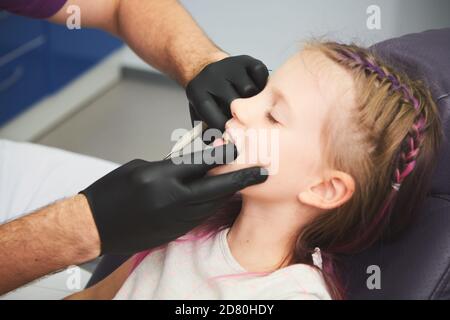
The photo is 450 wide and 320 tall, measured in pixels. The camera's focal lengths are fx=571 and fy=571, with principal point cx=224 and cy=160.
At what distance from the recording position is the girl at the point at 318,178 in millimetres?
708

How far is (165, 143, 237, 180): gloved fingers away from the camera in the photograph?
69cm

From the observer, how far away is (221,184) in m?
0.68

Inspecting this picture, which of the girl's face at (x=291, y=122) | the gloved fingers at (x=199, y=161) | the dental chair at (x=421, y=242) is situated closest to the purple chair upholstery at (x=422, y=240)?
the dental chair at (x=421, y=242)

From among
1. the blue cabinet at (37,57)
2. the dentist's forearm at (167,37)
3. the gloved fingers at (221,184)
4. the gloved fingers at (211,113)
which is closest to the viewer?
the gloved fingers at (221,184)

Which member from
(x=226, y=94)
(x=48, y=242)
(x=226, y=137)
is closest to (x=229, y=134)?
(x=226, y=137)

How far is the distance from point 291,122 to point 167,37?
44 cm

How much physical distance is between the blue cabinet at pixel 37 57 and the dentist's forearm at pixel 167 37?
0.77m

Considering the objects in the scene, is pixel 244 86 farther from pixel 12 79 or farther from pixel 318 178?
pixel 12 79

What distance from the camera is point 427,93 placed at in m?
0.73

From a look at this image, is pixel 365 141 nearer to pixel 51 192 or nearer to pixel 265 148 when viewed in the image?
pixel 265 148

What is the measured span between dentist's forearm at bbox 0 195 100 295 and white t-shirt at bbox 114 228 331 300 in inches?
4.7

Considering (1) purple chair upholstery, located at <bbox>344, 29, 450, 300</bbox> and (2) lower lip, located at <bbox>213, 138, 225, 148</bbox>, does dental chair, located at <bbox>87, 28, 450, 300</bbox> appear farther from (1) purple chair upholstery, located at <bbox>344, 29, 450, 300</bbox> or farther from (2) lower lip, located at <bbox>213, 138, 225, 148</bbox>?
(2) lower lip, located at <bbox>213, 138, 225, 148</bbox>

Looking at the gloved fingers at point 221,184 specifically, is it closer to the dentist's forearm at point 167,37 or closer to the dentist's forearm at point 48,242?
the dentist's forearm at point 48,242

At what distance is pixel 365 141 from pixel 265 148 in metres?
0.12
